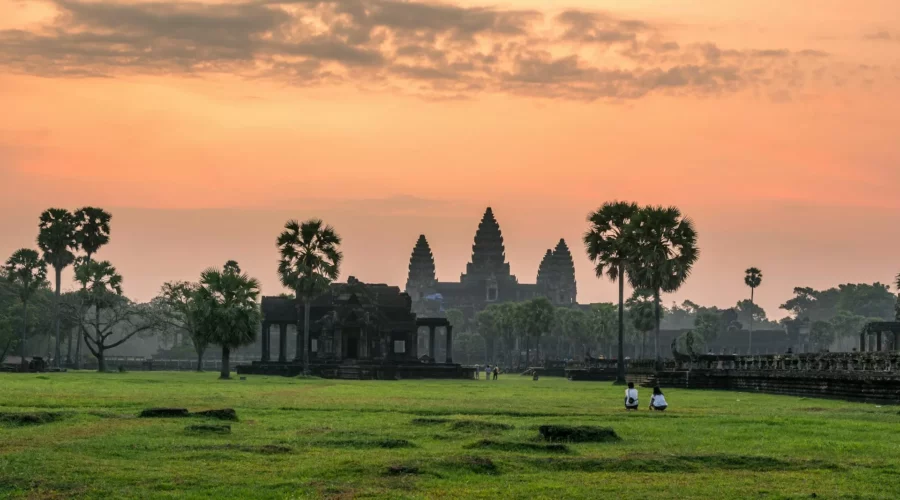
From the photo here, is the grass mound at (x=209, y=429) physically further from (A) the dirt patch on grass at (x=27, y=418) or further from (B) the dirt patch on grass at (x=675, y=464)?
(B) the dirt patch on grass at (x=675, y=464)

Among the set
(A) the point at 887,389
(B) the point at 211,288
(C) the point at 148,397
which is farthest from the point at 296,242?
(A) the point at 887,389

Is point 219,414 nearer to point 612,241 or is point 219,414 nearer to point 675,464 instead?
point 675,464

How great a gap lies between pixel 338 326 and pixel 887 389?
66.0 meters

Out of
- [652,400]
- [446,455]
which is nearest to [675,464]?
[446,455]

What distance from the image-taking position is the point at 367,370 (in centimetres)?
10062

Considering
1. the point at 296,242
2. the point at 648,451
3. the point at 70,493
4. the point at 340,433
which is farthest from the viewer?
the point at 296,242

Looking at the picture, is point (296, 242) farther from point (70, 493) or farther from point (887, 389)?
point (70, 493)

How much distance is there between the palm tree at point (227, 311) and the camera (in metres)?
93.8

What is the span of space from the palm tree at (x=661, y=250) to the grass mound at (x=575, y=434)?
6306cm

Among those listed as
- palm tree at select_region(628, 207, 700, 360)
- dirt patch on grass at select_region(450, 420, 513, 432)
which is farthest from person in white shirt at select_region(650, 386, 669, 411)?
palm tree at select_region(628, 207, 700, 360)

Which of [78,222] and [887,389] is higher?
[78,222]

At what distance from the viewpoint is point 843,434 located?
36.2 meters

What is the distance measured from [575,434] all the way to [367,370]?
6741cm

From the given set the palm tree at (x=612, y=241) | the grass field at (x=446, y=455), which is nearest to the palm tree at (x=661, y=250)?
the palm tree at (x=612, y=241)
